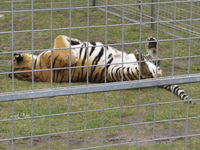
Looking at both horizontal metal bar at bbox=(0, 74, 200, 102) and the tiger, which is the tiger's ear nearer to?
the tiger

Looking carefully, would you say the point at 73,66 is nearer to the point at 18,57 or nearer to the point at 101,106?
the point at 18,57

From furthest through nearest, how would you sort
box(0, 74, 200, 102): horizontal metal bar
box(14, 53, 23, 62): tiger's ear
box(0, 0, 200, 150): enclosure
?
box(14, 53, 23, 62): tiger's ear < box(0, 0, 200, 150): enclosure < box(0, 74, 200, 102): horizontal metal bar

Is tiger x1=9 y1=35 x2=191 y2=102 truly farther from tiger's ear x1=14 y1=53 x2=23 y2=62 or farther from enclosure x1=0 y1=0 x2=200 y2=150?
enclosure x1=0 y1=0 x2=200 y2=150

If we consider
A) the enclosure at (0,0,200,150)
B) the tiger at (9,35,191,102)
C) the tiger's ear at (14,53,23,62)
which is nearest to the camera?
the enclosure at (0,0,200,150)

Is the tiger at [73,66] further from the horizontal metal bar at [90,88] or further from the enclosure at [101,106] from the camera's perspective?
the horizontal metal bar at [90,88]

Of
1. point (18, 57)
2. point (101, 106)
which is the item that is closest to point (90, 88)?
point (101, 106)

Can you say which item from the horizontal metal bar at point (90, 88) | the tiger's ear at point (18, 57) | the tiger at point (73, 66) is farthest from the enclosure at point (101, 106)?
the tiger's ear at point (18, 57)

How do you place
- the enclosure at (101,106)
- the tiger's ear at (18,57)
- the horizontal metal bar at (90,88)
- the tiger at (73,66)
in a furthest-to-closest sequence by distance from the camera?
the tiger's ear at (18,57) < the tiger at (73,66) < the enclosure at (101,106) < the horizontal metal bar at (90,88)

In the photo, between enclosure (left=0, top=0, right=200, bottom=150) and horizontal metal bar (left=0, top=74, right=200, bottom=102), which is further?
enclosure (left=0, top=0, right=200, bottom=150)

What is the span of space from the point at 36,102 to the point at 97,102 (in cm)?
82

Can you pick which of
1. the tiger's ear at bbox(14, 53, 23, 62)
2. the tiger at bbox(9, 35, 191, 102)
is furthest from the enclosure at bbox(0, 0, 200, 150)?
the tiger's ear at bbox(14, 53, 23, 62)

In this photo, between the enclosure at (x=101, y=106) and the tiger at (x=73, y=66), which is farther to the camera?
the tiger at (x=73, y=66)

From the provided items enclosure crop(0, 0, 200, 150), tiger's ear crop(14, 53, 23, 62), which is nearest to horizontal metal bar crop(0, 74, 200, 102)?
enclosure crop(0, 0, 200, 150)

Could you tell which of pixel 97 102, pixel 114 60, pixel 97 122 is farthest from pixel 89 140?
pixel 114 60
